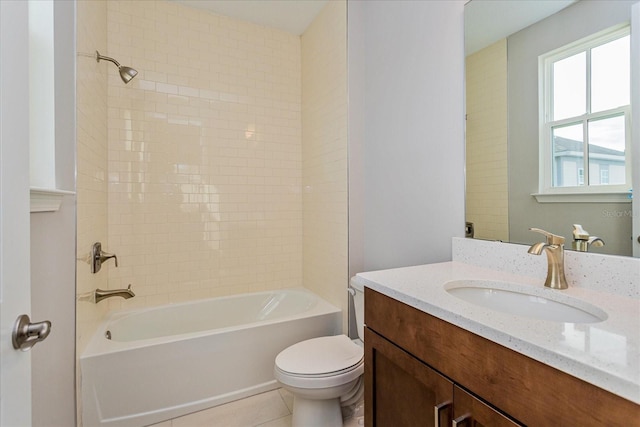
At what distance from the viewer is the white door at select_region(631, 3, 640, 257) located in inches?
34.7

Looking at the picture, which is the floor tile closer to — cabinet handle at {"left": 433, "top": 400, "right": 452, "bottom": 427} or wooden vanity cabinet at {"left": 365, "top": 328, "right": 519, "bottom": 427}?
wooden vanity cabinet at {"left": 365, "top": 328, "right": 519, "bottom": 427}

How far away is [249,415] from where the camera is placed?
1.76 m

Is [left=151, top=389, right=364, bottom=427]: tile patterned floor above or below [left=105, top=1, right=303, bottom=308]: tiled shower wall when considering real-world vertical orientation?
below

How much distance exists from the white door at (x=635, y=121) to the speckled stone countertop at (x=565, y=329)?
0.37 feet

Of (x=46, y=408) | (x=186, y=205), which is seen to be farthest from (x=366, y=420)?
(x=186, y=205)

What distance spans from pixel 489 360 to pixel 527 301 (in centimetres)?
45

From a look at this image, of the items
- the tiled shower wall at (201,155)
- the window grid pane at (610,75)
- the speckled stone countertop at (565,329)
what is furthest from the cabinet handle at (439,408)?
the tiled shower wall at (201,155)

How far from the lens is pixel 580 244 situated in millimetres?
994

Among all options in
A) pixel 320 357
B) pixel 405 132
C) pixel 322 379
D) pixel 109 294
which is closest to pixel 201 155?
pixel 109 294

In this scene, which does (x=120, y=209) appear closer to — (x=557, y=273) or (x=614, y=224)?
(x=557, y=273)

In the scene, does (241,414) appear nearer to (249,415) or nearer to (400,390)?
(249,415)

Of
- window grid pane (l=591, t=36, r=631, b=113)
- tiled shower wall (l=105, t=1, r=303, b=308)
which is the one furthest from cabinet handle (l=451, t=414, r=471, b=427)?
tiled shower wall (l=105, t=1, r=303, b=308)

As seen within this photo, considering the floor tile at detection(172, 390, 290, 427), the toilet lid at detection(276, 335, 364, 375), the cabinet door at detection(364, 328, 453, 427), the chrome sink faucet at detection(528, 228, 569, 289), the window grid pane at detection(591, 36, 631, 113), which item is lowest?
the floor tile at detection(172, 390, 290, 427)

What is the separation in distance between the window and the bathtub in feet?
5.29
